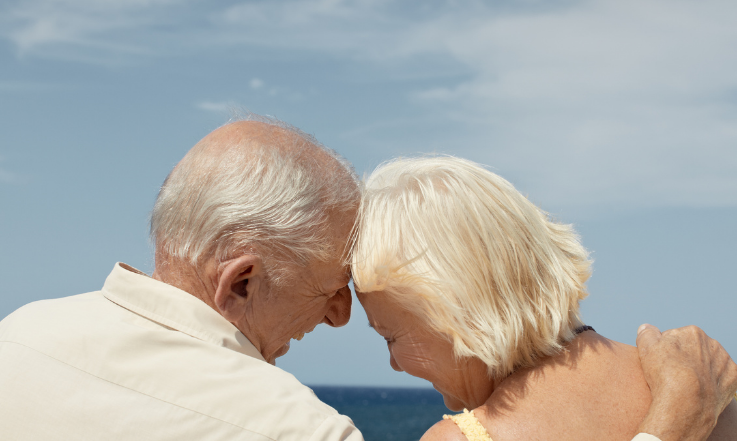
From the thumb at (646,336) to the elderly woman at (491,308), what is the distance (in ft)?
0.20

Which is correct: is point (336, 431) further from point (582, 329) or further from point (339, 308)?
point (582, 329)

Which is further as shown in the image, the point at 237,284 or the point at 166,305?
the point at 237,284

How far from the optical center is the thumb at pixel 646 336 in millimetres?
2664

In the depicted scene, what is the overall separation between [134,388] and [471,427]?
117cm

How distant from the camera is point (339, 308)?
3.03 metres

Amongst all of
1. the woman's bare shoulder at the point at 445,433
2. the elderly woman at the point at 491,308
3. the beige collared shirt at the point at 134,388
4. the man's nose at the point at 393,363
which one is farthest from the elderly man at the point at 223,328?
the woman's bare shoulder at the point at 445,433

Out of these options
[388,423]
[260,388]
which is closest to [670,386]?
[260,388]

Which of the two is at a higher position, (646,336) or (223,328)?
(223,328)

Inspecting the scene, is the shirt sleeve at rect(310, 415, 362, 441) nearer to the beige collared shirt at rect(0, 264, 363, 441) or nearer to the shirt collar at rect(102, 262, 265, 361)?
the beige collared shirt at rect(0, 264, 363, 441)

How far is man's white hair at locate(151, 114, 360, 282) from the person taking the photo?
8.04ft

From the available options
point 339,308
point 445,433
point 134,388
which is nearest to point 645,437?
point 445,433

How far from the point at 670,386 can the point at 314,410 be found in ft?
4.53

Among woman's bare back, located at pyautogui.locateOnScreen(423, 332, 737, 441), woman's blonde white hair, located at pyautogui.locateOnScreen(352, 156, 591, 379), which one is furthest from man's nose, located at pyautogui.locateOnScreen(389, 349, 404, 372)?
woman's bare back, located at pyautogui.locateOnScreen(423, 332, 737, 441)

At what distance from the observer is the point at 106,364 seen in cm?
204
